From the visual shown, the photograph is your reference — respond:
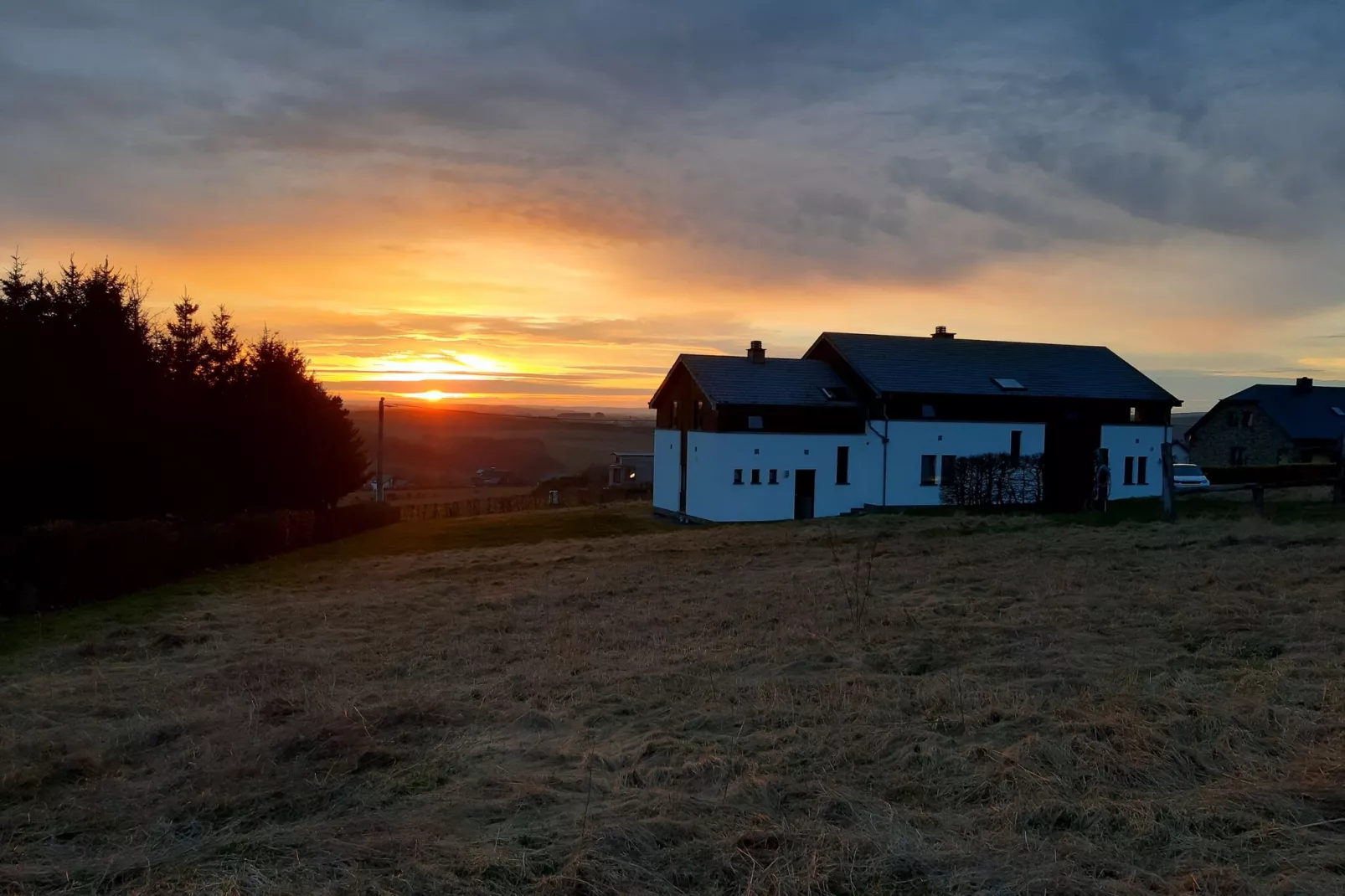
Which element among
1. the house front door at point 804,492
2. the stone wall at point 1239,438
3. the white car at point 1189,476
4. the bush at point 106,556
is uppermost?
the stone wall at point 1239,438

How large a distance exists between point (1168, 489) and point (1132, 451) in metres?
18.0

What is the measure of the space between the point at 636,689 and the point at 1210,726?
4475 mm

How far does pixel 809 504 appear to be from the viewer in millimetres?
33969

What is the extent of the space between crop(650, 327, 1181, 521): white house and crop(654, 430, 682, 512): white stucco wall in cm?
8

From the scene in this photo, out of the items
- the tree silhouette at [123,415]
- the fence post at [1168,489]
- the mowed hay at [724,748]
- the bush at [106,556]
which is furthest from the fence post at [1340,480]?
the tree silhouette at [123,415]

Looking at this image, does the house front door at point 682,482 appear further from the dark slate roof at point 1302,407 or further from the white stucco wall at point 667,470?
the dark slate roof at point 1302,407

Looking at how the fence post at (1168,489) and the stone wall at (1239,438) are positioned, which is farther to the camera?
the stone wall at (1239,438)

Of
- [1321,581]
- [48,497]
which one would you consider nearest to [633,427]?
[48,497]

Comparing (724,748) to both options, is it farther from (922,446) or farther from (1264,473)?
(1264,473)

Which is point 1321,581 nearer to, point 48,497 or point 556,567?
point 556,567

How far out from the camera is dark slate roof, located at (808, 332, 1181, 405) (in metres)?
34.6

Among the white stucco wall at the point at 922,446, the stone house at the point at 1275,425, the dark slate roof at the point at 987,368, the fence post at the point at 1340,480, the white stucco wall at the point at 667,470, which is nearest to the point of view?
the fence post at the point at 1340,480

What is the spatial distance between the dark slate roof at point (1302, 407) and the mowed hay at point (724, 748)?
45.5 metres

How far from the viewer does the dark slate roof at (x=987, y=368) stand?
34625 mm
